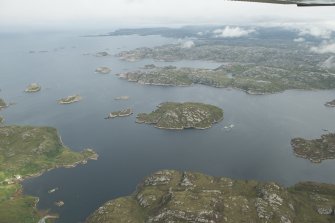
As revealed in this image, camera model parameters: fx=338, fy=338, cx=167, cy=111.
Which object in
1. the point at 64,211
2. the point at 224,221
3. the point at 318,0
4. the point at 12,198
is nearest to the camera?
the point at 318,0

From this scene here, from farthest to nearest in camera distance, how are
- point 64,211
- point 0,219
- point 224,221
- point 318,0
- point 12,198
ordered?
point 12,198 → point 64,211 → point 0,219 → point 224,221 → point 318,0

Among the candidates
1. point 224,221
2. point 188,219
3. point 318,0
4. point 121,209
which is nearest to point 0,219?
point 121,209

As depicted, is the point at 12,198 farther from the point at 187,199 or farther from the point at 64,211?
the point at 187,199

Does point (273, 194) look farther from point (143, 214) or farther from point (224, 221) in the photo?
point (143, 214)

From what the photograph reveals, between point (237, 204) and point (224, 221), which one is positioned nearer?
point (224, 221)

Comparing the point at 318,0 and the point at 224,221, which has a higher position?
the point at 318,0

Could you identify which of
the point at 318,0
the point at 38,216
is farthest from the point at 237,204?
the point at 318,0
